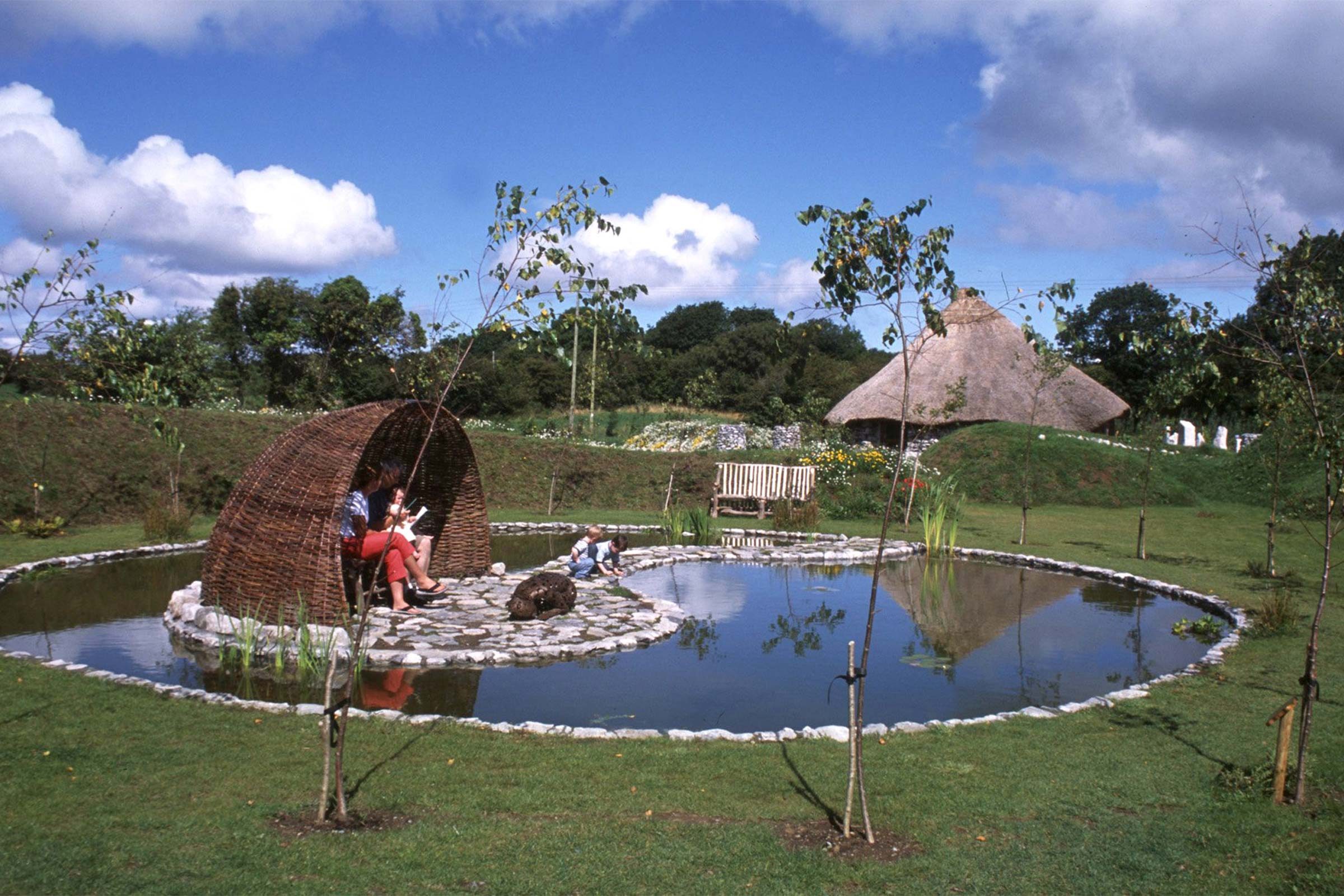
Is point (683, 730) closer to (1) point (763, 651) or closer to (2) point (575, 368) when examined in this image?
(1) point (763, 651)

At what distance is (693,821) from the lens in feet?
15.7

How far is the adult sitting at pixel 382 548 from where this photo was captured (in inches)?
380

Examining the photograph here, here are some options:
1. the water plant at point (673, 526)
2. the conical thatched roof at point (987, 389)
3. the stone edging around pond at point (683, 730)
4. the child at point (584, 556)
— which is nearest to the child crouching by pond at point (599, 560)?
the child at point (584, 556)

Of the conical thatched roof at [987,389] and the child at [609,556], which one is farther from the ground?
the conical thatched roof at [987,389]

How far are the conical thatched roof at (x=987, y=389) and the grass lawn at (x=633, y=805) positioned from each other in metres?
23.0

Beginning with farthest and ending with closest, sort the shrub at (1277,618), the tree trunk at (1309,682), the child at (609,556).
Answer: the child at (609,556), the shrub at (1277,618), the tree trunk at (1309,682)

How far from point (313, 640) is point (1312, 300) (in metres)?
7.36

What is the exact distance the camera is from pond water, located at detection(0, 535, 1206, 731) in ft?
23.4

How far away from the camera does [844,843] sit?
14.8 feet

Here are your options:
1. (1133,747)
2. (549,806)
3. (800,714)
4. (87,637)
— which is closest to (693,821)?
(549,806)

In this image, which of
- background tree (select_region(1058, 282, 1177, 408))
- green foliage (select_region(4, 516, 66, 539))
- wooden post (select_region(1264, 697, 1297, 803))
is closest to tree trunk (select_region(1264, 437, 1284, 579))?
background tree (select_region(1058, 282, 1177, 408))

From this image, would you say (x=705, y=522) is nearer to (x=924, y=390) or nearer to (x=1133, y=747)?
(x=1133, y=747)

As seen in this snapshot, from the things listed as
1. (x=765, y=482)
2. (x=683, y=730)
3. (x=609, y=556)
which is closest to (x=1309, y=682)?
(x=683, y=730)

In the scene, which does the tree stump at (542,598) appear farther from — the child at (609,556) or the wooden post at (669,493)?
the wooden post at (669,493)
